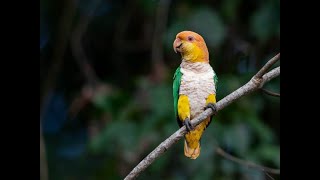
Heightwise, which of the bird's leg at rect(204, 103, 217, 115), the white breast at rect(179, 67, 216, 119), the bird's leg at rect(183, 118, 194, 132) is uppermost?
the white breast at rect(179, 67, 216, 119)

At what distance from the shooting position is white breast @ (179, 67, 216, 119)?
880 millimetres

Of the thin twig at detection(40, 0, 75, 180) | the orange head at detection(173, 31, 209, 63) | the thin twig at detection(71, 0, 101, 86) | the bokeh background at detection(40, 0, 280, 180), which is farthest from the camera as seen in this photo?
the thin twig at detection(71, 0, 101, 86)

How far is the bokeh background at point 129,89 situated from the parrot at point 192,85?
66 centimetres

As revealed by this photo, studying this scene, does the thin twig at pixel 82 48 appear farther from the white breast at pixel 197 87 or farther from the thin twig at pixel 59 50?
the white breast at pixel 197 87

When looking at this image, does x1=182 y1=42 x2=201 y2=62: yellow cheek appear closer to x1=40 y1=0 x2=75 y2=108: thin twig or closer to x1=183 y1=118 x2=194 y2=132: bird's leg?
x1=183 y1=118 x2=194 y2=132: bird's leg

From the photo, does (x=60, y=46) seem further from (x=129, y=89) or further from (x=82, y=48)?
(x=129, y=89)

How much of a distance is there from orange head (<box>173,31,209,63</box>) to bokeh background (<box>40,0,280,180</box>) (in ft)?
2.27

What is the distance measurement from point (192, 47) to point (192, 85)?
7cm

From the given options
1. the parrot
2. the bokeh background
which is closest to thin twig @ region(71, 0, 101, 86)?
the bokeh background

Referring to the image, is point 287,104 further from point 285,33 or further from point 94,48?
point 94,48

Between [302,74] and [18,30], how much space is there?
18.7 inches

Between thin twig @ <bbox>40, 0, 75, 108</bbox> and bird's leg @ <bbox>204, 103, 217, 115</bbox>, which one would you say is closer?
bird's leg @ <bbox>204, 103, 217, 115</bbox>

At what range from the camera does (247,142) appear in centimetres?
204

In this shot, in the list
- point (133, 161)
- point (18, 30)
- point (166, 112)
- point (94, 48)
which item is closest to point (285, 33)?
point (18, 30)
